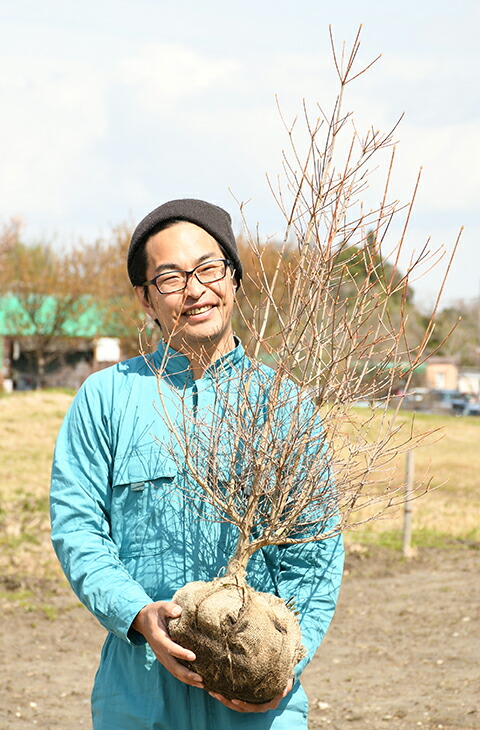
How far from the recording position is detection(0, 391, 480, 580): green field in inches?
363

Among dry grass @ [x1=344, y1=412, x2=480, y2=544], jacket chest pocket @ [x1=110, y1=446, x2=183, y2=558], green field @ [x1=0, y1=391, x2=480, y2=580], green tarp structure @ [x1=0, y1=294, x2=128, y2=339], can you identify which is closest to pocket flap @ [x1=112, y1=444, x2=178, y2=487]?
jacket chest pocket @ [x1=110, y1=446, x2=183, y2=558]

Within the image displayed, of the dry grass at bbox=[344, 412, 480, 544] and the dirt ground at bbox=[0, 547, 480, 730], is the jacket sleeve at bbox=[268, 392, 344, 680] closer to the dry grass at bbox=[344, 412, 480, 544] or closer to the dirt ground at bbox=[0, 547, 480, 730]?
the dry grass at bbox=[344, 412, 480, 544]

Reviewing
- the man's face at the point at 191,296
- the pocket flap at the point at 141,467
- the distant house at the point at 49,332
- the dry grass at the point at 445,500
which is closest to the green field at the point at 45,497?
the dry grass at the point at 445,500

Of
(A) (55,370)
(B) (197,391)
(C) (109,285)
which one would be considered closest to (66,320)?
(C) (109,285)

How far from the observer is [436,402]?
134ft

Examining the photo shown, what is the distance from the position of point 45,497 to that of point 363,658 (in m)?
6.60

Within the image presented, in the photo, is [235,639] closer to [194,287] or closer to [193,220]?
[194,287]

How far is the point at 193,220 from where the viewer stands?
102 inches

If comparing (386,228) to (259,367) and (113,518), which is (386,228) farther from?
(113,518)

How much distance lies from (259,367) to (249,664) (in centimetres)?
82

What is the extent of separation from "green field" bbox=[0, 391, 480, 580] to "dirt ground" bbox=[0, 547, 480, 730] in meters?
0.87

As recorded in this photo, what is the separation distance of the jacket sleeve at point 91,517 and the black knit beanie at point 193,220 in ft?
1.49

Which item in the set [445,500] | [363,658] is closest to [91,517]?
[363,658]

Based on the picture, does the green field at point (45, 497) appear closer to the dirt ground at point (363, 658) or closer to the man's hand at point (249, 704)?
the dirt ground at point (363, 658)
